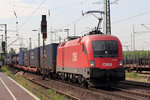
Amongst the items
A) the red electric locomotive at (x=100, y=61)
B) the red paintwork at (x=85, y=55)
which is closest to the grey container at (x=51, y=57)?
the red paintwork at (x=85, y=55)

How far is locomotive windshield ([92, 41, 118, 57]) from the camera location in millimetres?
15352

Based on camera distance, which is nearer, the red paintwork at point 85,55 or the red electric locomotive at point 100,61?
the red electric locomotive at point 100,61

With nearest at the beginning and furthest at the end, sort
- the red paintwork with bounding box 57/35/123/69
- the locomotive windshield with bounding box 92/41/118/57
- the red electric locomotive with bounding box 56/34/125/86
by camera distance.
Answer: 1. the red electric locomotive with bounding box 56/34/125/86
2. the red paintwork with bounding box 57/35/123/69
3. the locomotive windshield with bounding box 92/41/118/57

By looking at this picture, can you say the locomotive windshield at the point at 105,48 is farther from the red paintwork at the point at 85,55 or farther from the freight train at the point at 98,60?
the red paintwork at the point at 85,55

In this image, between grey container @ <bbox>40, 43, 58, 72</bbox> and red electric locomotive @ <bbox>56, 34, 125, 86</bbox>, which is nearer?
red electric locomotive @ <bbox>56, 34, 125, 86</bbox>

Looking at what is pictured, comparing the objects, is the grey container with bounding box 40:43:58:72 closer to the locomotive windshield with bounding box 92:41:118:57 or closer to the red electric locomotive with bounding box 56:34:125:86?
the red electric locomotive with bounding box 56:34:125:86

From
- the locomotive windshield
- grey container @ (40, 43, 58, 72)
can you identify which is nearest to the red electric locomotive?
the locomotive windshield

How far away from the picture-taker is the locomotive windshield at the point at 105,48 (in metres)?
15.4

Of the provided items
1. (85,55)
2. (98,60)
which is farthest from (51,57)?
(98,60)

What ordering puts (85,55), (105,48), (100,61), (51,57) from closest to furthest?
(100,61) < (105,48) < (85,55) < (51,57)

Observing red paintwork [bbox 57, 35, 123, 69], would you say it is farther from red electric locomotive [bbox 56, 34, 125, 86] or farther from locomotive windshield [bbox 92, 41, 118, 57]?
locomotive windshield [bbox 92, 41, 118, 57]

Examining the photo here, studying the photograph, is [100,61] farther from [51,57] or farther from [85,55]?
[51,57]

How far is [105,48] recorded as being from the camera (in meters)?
15.5

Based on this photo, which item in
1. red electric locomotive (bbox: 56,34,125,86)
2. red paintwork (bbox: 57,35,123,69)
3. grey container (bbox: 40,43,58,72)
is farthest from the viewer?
grey container (bbox: 40,43,58,72)
